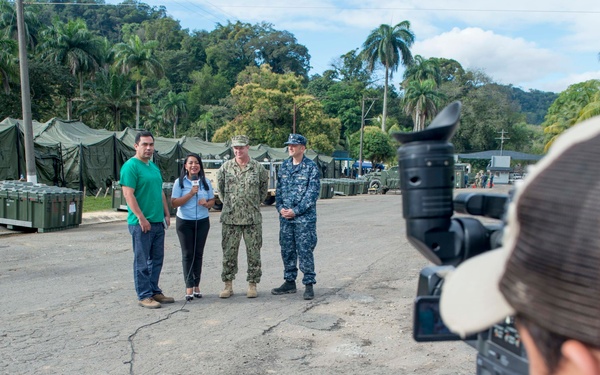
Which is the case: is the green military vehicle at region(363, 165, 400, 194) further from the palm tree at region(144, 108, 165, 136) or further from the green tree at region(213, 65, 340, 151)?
the palm tree at region(144, 108, 165, 136)

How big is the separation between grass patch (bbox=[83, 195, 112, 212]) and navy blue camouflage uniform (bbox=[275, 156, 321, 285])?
41.3ft

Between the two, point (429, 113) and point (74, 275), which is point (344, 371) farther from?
point (429, 113)

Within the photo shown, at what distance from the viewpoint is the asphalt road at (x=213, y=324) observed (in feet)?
13.8

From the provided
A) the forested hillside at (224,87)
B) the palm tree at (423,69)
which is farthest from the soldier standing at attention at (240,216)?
the palm tree at (423,69)

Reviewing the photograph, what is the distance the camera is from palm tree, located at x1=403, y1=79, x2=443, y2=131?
59.6m

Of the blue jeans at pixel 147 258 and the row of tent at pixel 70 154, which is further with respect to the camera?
the row of tent at pixel 70 154

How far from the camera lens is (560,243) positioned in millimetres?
724

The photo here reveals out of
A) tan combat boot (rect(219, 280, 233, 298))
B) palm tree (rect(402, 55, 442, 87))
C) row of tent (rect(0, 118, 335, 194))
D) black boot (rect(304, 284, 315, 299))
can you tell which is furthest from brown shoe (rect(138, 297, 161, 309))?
palm tree (rect(402, 55, 442, 87))

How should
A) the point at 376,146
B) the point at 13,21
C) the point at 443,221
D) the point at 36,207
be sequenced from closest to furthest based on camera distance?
1. the point at 443,221
2. the point at 36,207
3. the point at 13,21
4. the point at 376,146

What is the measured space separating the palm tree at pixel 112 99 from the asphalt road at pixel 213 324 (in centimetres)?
3510

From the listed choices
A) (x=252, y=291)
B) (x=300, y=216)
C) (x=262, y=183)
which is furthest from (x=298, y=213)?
(x=252, y=291)

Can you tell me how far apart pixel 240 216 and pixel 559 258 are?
5.59m

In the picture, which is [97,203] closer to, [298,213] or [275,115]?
[298,213]

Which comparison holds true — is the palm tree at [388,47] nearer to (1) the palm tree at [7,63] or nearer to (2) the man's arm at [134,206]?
(1) the palm tree at [7,63]
